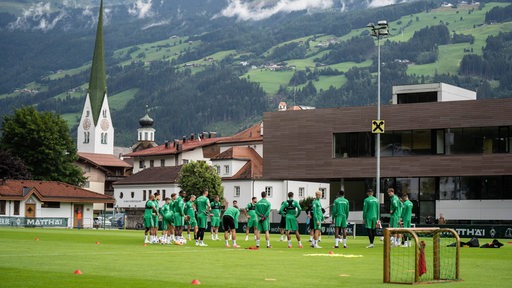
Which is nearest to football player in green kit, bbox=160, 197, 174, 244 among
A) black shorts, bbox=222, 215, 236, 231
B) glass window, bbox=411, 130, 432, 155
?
black shorts, bbox=222, 215, 236, 231

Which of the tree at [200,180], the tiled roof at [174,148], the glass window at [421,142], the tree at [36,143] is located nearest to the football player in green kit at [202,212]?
the glass window at [421,142]

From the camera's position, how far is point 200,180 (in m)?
123

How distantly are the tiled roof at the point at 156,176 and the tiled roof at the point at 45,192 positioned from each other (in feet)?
137

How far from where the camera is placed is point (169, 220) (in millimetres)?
41688

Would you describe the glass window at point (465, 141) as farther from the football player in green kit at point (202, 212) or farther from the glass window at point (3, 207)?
the football player in green kit at point (202, 212)

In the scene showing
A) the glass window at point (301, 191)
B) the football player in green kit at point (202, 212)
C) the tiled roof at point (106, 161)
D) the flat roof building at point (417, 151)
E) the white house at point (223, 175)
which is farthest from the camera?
the tiled roof at point (106, 161)

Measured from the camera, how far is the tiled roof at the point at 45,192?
9009cm

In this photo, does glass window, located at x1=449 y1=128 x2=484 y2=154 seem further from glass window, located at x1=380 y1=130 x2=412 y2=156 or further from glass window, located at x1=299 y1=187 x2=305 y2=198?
glass window, located at x1=299 y1=187 x2=305 y2=198

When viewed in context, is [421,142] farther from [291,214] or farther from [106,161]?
[106,161]

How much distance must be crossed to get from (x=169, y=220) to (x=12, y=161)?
65.6 meters

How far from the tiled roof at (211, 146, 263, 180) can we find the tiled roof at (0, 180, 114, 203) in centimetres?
2849

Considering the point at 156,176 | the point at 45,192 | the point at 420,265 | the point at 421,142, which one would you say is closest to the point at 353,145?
the point at 421,142

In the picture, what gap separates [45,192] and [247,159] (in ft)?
135

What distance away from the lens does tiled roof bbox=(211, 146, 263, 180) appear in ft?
404
